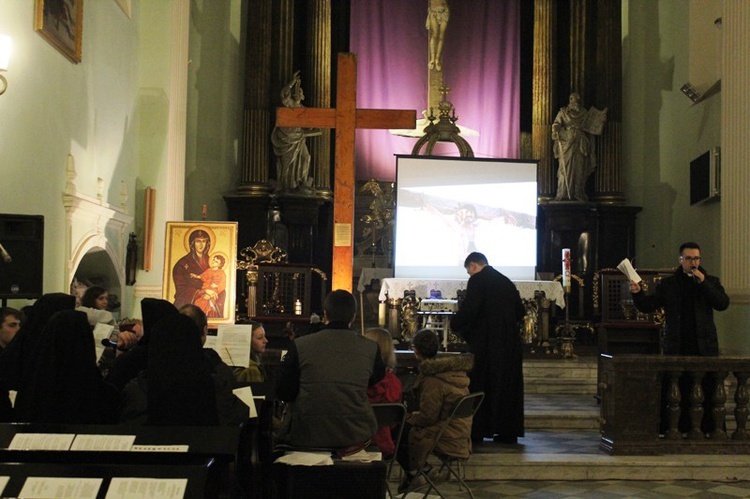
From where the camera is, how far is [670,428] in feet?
24.7

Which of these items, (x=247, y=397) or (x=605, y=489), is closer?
(x=247, y=397)

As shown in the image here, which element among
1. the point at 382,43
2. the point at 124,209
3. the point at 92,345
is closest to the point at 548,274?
the point at 382,43

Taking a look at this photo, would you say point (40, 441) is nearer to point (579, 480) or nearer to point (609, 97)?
point (579, 480)

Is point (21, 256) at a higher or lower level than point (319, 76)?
lower

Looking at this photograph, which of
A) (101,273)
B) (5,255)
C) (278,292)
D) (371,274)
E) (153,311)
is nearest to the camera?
(153,311)

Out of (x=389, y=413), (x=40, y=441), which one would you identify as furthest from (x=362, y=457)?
(x=40, y=441)

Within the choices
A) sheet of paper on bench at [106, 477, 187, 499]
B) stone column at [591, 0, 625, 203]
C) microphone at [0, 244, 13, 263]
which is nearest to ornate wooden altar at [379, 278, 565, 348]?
stone column at [591, 0, 625, 203]

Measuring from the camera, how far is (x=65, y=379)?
3.98 metres

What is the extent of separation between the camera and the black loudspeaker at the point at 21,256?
23.2 ft

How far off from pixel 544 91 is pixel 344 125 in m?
7.93

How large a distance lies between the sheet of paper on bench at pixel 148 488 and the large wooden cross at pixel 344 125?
6.33 metres

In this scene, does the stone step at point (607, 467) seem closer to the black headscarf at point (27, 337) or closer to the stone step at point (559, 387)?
the stone step at point (559, 387)

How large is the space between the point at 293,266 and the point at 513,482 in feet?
20.6

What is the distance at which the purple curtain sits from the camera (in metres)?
17.4
